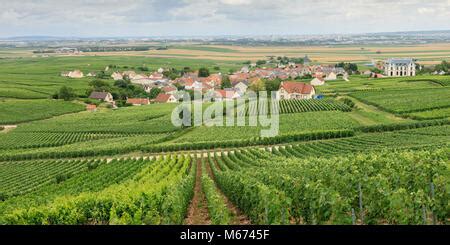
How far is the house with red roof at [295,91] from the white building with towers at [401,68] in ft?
153

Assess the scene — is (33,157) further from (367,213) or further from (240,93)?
(240,93)

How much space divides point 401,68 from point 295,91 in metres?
49.7

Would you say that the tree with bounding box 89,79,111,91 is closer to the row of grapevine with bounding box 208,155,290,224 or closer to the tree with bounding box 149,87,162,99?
the tree with bounding box 149,87,162,99

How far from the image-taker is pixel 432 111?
66562mm

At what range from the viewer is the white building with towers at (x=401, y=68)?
138500 mm

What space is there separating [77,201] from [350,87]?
314 ft

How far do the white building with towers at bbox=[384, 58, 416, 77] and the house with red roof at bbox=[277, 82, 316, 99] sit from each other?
46700mm


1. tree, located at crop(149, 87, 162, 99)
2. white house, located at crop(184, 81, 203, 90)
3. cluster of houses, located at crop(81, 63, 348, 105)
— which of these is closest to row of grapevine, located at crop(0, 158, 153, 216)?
cluster of houses, located at crop(81, 63, 348, 105)

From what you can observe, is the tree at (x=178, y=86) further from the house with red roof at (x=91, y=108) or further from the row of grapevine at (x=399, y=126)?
the row of grapevine at (x=399, y=126)

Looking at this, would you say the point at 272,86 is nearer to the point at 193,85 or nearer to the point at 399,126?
the point at 193,85

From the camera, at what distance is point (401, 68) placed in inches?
5492

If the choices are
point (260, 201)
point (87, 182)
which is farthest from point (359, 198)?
point (87, 182)
